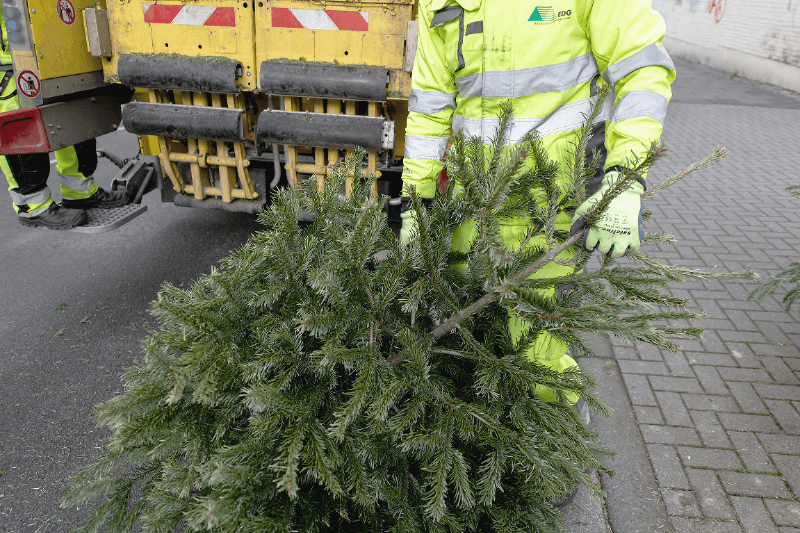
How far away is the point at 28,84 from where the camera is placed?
3.11 meters

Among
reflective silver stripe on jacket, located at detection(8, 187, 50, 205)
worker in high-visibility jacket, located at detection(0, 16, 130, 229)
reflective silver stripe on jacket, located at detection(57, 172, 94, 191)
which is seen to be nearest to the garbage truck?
worker in high-visibility jacket, located at detection(0, 16, 130, 229)

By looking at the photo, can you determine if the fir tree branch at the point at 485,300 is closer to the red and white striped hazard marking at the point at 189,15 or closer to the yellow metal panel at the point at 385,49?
the yellow metal panel at the point at 385,49

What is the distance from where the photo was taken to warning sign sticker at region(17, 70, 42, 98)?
3067mm

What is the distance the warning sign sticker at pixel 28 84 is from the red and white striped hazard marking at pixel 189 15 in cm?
73

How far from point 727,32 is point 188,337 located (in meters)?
16.6

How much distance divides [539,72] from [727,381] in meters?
2.34

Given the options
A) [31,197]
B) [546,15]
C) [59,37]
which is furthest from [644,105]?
[31,197]

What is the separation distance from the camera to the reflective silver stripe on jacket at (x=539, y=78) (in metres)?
1.95

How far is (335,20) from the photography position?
3141 millimetres

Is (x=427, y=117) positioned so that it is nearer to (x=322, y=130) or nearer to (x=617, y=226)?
(x=617, y=226)

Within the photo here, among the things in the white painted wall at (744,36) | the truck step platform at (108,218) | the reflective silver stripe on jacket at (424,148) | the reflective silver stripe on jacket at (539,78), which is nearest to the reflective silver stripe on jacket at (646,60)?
the reflective silver stripe on jacket at (539,78)

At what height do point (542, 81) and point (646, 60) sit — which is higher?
point (646, 60)

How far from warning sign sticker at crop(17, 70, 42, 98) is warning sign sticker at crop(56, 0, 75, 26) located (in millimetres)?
389

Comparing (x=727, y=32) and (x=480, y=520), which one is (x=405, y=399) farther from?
(x=727, y=32)
